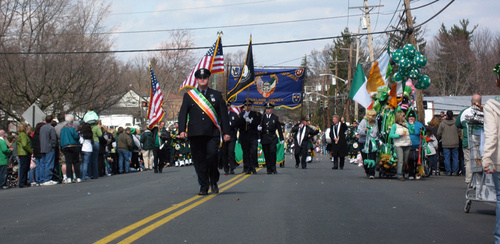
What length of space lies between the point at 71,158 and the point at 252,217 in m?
11.4

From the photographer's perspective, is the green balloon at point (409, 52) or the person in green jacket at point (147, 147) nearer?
the green balloon at point (409, 52)

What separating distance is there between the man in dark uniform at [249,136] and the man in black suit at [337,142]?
15.0ft

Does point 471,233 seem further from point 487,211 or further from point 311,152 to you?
point 311,152

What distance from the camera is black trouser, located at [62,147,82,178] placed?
1891 cm

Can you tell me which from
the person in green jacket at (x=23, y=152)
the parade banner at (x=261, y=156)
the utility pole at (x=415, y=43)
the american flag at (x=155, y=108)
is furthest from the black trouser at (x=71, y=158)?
the utility pole at (x=415, y=43)

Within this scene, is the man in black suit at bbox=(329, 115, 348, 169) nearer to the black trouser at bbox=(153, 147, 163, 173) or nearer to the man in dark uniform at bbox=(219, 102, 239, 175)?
the man in dark uniform at bbox=(219, 102, 239, 175)

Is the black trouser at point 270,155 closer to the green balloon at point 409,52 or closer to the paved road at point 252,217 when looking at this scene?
the green balloon at point 409,52

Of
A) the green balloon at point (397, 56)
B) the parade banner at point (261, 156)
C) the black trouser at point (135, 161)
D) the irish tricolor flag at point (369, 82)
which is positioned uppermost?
the green balloon at point (397, 56)

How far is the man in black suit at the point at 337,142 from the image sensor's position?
23383 mm

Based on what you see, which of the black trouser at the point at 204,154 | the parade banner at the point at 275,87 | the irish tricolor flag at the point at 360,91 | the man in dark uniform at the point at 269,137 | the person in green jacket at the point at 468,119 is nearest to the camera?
the person in green jacket at the point at 468,119

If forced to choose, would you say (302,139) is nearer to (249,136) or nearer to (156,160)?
(249,136)

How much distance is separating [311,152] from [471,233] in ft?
71.0

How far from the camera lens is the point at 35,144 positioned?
18.9 metres

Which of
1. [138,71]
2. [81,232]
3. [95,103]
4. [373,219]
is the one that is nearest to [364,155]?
[373,219]
